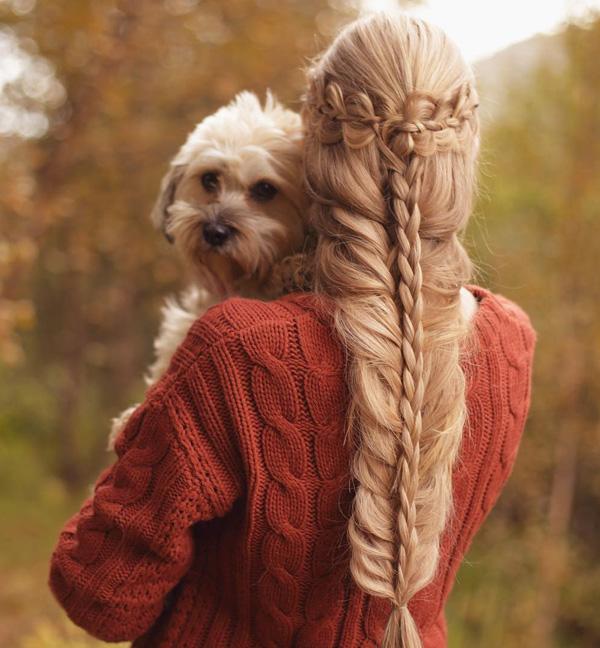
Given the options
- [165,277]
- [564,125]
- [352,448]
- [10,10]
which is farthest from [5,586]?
[352,448]

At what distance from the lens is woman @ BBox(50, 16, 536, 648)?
1.34 m

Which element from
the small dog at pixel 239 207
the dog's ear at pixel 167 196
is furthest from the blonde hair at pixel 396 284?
the dog's ear at pixel 167 196

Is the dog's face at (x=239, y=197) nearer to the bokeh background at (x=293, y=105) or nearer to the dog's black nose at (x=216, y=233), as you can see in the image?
the dog's black nose at (x=216, y=233)

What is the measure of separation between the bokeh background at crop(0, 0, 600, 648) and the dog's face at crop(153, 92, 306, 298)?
4.61ft

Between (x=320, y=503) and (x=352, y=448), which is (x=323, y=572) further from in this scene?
(x=352, y=448)

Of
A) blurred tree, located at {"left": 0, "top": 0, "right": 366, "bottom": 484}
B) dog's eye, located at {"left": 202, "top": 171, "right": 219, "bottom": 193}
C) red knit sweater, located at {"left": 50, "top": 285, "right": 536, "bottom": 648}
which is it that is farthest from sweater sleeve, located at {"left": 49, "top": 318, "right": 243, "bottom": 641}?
blurred tree, located at {"left": 0, "top": 0, "right": 366, "bottom": 484}

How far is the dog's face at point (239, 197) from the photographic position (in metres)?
1.95

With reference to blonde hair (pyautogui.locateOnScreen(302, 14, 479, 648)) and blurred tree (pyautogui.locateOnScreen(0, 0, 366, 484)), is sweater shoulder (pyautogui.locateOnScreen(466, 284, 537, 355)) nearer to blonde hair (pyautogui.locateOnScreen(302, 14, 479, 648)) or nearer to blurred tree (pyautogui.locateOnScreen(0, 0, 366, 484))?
blonde hair (pyautogui.locateOnScreen(302, 14, 479, 648))

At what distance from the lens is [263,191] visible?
79.3 inches

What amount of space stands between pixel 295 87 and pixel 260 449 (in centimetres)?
561

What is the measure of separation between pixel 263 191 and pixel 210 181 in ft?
0.68

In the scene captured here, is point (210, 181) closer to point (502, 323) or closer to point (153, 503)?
point (502, 323)

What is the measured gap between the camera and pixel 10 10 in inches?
162

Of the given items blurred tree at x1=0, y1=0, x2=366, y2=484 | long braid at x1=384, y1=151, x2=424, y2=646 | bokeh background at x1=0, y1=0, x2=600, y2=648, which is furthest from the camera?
bokeh background at x1=0, y1=0, x2=600, y2=648
